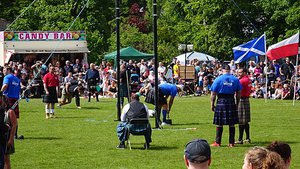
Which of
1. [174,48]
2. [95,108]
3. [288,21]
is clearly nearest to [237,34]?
[288,21]

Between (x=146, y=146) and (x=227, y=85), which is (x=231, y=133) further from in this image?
(x=146, y=146)

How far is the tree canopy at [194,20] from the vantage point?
164ft

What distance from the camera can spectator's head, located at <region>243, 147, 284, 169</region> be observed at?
5.80 meters

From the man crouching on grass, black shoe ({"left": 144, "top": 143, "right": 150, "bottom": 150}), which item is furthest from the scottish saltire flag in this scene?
the man crouching on grass

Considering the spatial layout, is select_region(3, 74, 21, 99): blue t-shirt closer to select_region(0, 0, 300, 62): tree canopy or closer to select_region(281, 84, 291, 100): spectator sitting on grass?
select_region(281, 84, 291, 100): spectator sitting on grass

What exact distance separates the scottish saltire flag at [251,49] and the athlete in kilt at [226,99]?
15448mm

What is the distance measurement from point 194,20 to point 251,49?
77.4 ft

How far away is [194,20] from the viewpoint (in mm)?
56188

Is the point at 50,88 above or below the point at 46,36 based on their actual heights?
below

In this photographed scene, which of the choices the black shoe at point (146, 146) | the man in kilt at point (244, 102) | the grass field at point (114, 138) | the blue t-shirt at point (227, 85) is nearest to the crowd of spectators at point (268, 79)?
the grass field at point (114, 138)

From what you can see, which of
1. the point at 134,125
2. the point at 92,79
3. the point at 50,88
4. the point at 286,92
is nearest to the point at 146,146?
the point at 134,125

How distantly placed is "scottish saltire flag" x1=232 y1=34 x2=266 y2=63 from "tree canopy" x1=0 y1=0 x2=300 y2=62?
553 inches

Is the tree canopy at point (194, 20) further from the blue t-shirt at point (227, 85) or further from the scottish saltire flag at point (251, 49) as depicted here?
the blue t-shirt at point (227, 85)

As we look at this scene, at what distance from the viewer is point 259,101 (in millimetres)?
33656
